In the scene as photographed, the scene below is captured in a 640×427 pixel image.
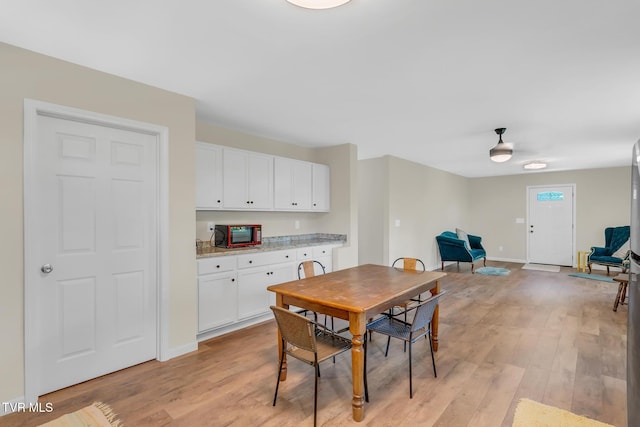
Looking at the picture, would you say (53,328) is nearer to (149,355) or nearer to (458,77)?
(149,355)

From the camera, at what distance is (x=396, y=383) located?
250cm

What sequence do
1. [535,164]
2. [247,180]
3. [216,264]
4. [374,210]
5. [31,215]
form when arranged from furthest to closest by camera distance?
[535,164] → [374,210] → [247,180] → [216,264] → [31,215]

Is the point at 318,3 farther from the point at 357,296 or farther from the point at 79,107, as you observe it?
the point at 79,107

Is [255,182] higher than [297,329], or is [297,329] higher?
[255,182]

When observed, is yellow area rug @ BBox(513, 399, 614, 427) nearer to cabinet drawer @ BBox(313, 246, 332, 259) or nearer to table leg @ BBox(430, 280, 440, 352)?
table leg @ BBox(430, 280, 440, 352)

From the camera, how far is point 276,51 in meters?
2.19

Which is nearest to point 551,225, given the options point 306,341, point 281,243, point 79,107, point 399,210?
point 399,210

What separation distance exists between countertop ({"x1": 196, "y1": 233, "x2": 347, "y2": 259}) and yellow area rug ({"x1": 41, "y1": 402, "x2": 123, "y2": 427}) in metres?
1.39

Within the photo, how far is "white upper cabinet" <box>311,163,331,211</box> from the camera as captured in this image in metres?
4.89

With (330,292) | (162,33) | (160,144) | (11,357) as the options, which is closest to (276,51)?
(162,33)

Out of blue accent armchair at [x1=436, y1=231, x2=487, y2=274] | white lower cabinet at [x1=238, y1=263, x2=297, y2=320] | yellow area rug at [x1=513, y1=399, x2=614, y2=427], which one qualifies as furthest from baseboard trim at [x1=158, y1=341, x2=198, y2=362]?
blue accent armchair at [x1=436, y1=231, x2=487, y2=274]

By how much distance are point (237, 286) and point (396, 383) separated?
1905mm

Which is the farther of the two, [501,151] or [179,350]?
[501,151]

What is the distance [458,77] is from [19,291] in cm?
348
